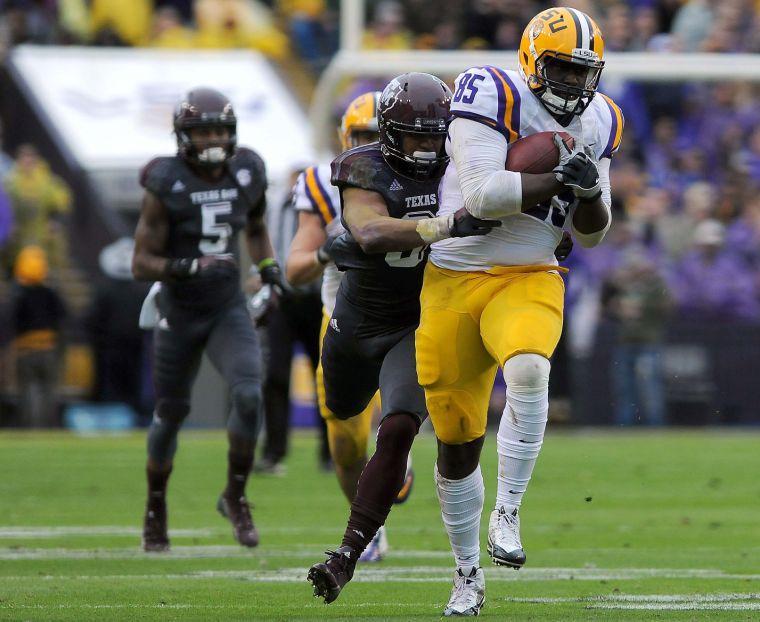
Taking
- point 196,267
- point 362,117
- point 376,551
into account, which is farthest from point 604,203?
point 196,267

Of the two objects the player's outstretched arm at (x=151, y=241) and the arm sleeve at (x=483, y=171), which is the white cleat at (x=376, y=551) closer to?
the player's outstretched arm at (x=151, y=241)

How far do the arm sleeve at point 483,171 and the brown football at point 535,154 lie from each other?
34 mm

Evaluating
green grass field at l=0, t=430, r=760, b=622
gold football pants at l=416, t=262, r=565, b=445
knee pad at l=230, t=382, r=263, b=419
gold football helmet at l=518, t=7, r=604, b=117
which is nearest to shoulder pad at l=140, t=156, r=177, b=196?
knee pad at l=230, t=382, r=263, b=419

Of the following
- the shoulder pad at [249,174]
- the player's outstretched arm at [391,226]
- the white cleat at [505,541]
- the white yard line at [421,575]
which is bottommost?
the white yard line at [421,575]

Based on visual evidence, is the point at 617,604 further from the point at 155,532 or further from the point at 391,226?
the point at 155,532

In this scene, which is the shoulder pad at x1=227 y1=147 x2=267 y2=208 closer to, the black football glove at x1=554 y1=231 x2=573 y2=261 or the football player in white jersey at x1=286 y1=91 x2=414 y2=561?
the football player in white jersey at x1=286 y1=91 x2=414 y2=561

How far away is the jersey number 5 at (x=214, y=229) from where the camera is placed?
22.5ft

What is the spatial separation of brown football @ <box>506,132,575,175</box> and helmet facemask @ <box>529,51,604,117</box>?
0.38 feet

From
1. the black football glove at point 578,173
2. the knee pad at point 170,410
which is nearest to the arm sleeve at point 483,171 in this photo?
the black football glove at point 578,173

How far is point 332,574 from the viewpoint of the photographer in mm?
4754

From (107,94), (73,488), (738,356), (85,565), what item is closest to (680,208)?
(738,356)

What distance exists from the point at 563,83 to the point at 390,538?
9.05ft

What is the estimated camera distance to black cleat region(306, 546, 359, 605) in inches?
186

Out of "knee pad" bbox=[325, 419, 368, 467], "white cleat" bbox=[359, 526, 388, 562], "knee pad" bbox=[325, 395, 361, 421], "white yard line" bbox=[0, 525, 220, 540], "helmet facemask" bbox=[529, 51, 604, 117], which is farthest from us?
"white yard line" bbox=[0, 525, 220, 540]
